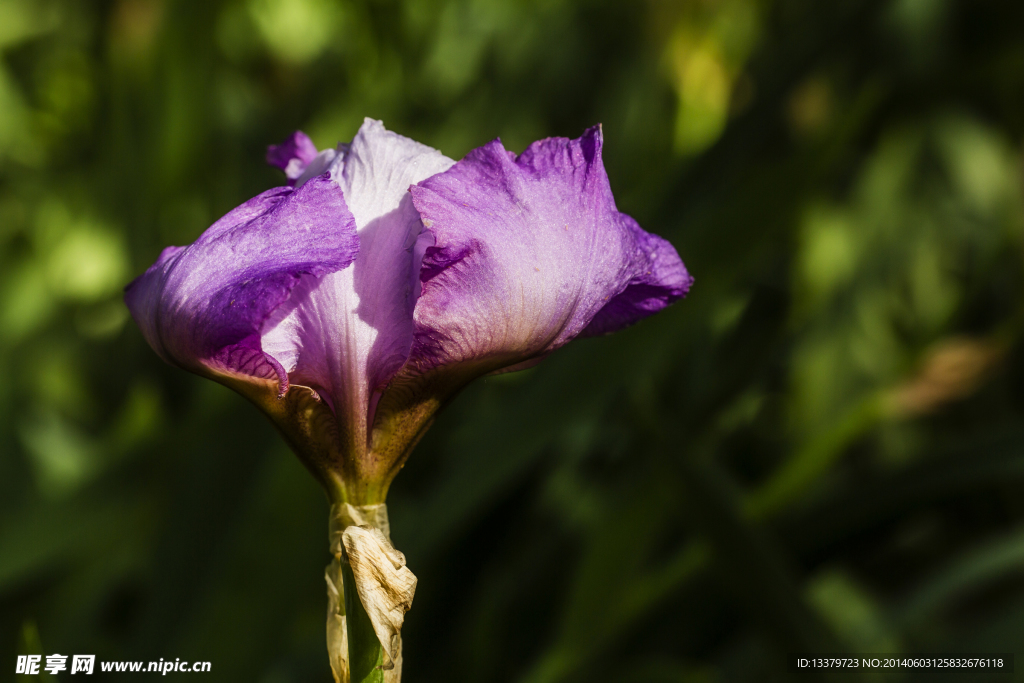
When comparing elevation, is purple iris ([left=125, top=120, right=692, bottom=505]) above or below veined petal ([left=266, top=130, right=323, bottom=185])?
below

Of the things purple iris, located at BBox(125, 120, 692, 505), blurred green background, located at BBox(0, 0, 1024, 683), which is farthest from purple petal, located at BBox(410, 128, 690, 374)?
blurred green background, located at BBox(0, 0, 1024, 683)

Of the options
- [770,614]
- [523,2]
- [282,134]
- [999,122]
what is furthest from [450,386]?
[999,122]

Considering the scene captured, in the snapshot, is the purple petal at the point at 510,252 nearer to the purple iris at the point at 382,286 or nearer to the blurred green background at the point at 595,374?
the purple iris at the point at 382,286

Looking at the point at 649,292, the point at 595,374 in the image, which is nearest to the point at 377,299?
the point at 649,292

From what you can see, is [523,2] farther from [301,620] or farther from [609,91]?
[301,620]

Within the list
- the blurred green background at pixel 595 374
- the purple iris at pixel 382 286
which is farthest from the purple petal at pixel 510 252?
the blurred green background at pixel 595 374

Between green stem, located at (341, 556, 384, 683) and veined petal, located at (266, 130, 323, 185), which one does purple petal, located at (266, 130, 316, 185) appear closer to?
veined petal, located at (266, 130, 323, 185)

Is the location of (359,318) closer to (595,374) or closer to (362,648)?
(362,648)
